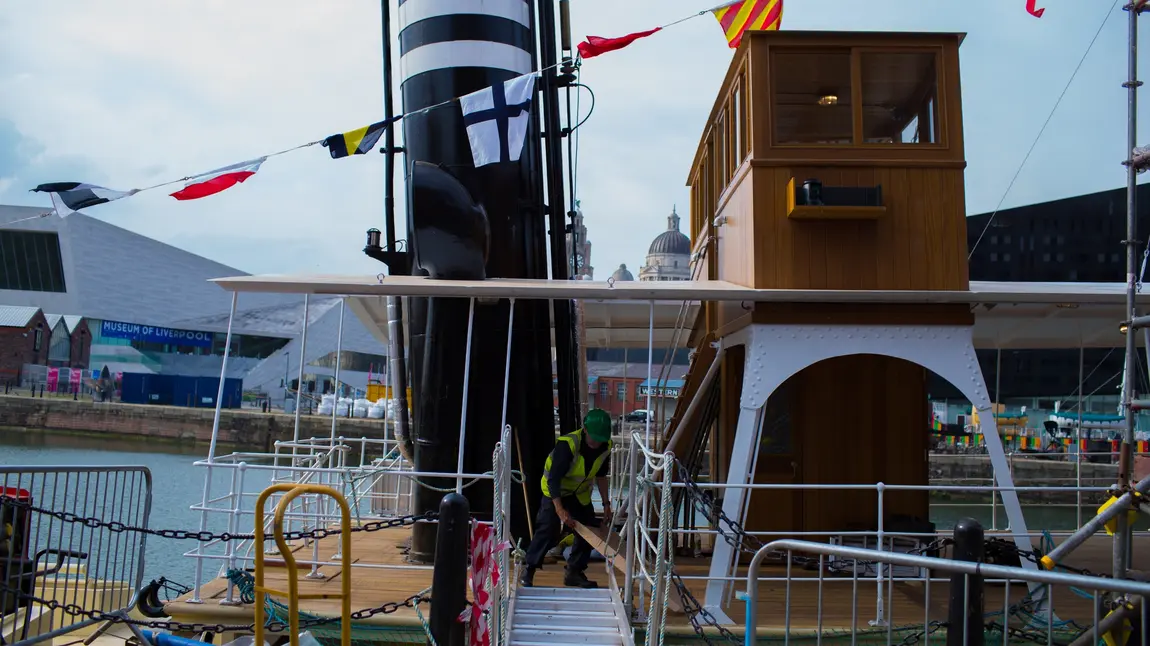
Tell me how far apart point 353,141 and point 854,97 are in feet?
14.4

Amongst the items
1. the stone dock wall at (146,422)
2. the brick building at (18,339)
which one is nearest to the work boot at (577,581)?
the stone dock wall at (146,422)

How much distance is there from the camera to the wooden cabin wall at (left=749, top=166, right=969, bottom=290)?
6.78 m

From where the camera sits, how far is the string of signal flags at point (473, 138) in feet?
24.1

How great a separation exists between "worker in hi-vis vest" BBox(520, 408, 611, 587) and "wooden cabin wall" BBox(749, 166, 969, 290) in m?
1.78

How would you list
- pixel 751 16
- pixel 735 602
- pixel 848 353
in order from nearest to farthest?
pixel 735 602, pixel 848 353, pixel 751 16

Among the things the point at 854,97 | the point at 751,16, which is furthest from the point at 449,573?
the point at 751,16

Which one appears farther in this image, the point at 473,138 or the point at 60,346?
the point at 60,346

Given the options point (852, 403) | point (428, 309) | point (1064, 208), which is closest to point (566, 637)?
point (428, 309)

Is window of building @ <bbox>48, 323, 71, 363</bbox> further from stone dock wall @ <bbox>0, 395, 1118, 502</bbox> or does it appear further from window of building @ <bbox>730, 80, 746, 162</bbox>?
window of building @ <bbox>730, 80, 746, 162</bbox>

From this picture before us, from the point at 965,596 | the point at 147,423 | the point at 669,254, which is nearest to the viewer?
the point at 965,596

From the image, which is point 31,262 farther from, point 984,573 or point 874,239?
point 984,573

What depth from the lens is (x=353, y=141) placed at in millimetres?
7938

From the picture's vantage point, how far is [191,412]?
1597 inches

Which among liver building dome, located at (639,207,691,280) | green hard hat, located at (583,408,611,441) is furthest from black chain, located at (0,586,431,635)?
liver building dome, located at (639,207,691,280)
